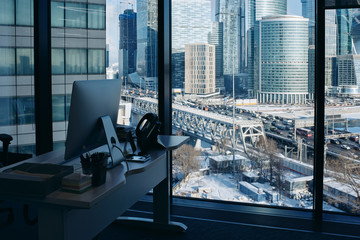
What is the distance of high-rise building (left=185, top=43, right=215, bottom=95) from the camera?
376 centimetres

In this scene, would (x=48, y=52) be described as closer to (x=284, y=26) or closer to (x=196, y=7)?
(x=196, y=7)

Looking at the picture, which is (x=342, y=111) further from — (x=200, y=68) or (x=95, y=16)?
(x=95, y=16)

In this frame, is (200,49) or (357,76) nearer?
(357,76)

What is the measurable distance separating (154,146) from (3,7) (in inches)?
122

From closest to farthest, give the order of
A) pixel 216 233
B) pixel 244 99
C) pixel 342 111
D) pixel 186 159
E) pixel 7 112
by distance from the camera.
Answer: pixel 216 233 → pixel 342 111 → pixel 244 99 → pixel 186 159 → pixel 7 112

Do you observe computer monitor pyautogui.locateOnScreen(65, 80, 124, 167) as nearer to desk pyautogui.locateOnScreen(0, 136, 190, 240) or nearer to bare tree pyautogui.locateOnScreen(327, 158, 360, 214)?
desk pyautogui.locateOnScreen(0, 136, 190, 240)

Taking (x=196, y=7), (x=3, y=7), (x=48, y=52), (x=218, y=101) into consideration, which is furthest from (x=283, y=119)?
(x=3, y=7)

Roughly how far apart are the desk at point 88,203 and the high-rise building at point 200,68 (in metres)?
1.42

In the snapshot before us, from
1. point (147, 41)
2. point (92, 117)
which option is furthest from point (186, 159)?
point (92, 117)

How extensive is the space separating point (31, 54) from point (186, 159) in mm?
2187

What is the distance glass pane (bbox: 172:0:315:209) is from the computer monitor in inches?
68.4

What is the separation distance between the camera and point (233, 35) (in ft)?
12.0

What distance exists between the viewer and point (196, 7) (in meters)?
3.75

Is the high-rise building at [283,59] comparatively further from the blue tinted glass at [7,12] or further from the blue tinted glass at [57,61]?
the blue tinted glass at [7,12]
